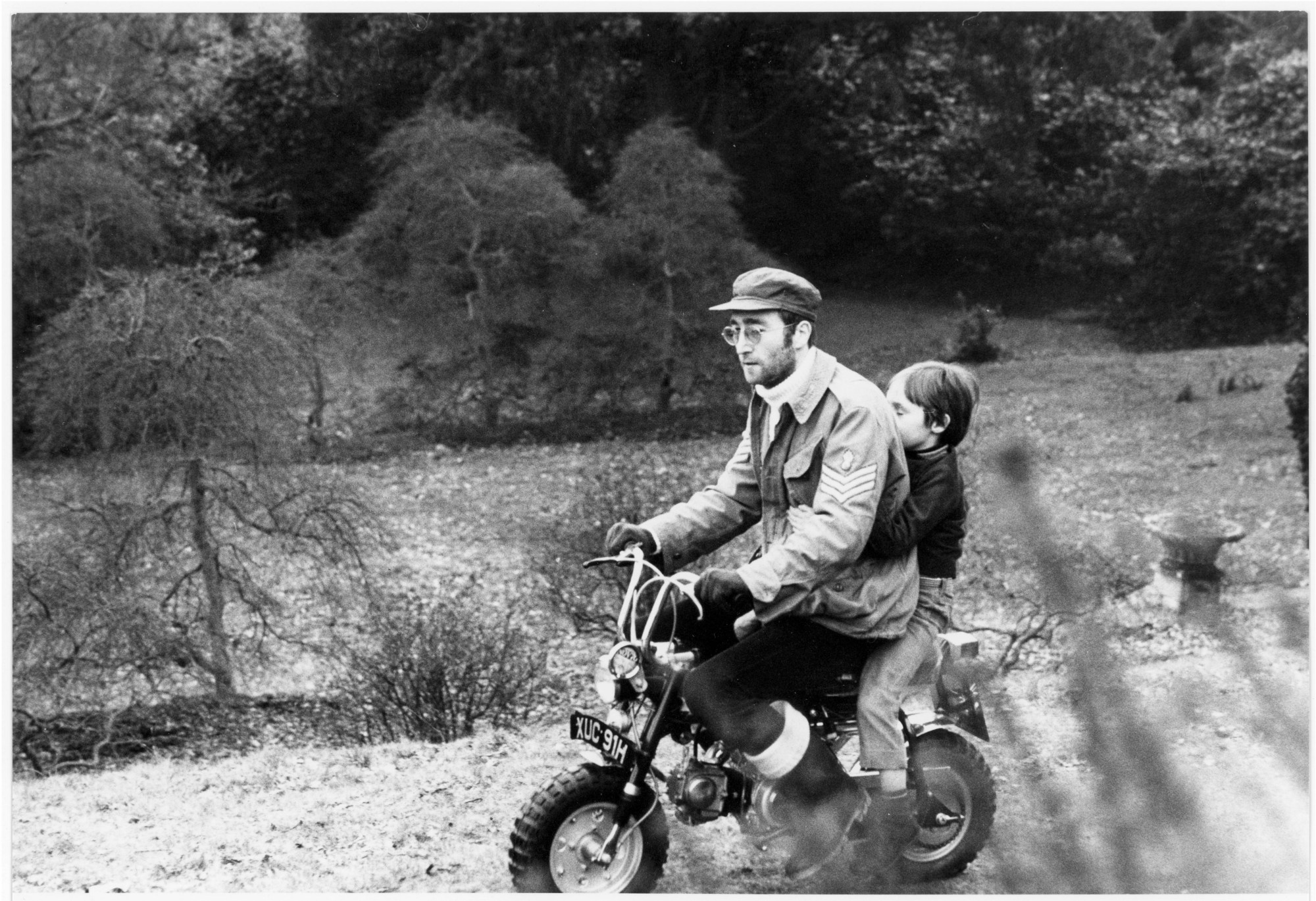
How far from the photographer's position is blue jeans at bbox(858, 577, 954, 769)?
3537mm

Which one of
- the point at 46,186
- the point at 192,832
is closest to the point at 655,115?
the point at 46,186

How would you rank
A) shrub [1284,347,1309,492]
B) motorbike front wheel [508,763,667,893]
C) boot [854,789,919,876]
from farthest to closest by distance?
shrub [1284,347,1309,492]
motorbike front wheel [508,763,667,893]
boot [854,789,919,876]

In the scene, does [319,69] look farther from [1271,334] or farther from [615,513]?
[1271,334]

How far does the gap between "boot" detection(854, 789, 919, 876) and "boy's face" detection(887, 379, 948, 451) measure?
812 millimetres

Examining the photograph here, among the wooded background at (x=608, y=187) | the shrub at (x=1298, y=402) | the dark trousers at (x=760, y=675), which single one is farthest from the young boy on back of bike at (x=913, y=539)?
the shrub at (x=1298, y=402)

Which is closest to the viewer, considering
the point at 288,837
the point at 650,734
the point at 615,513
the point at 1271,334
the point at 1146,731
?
the point at 1146,731

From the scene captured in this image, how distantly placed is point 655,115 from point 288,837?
10.3 metres

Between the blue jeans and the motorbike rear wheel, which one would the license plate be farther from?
the motorbike rear wheel

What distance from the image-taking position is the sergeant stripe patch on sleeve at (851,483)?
11.1 feet

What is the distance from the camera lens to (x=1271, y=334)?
633 inches

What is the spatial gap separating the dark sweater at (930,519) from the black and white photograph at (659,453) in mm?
11

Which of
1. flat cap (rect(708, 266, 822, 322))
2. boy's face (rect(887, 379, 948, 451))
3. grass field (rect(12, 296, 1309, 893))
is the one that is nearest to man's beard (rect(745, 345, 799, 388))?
flat cap (rect(708, 266, 822, 322))

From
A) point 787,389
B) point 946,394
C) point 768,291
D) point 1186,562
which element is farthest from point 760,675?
point 1186,562

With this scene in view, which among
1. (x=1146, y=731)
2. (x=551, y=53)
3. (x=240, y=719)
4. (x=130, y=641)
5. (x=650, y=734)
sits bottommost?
(x=240, y=719)
